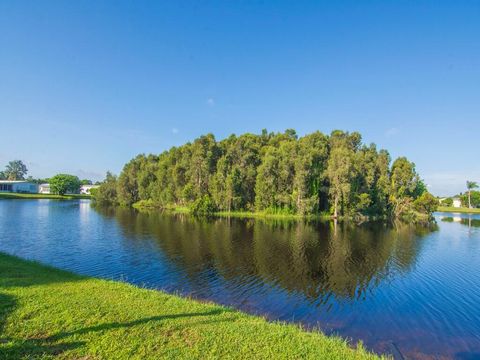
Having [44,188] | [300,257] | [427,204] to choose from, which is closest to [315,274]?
[300,257]

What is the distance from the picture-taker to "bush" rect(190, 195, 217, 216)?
2945 inches

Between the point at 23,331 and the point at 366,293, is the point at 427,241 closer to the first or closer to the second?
the point at 366,293

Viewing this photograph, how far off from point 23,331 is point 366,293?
19069 millimetres

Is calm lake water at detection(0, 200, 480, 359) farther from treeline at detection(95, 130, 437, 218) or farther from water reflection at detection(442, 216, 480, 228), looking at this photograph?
water reflection at detection(442, 216, 480, 228)

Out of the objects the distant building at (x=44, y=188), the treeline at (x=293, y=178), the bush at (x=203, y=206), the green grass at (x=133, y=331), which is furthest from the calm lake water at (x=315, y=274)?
the distant building at (x=44, y=188)

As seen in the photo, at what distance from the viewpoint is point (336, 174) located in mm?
67312

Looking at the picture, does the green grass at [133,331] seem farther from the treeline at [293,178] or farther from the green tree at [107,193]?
the green tree at [107,193]

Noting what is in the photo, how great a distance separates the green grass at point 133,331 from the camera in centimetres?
805

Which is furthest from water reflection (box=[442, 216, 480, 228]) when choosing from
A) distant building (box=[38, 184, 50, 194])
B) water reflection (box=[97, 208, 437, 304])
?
distant building (box=[38, 184, 50, 194])

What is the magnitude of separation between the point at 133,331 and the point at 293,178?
64926mm

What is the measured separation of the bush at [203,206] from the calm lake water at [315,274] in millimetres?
35447

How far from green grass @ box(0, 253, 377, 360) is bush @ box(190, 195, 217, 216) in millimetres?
61515

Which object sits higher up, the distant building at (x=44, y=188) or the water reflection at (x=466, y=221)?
the distant building at (x=44, y=188)

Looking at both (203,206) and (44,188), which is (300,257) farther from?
(44,188)
